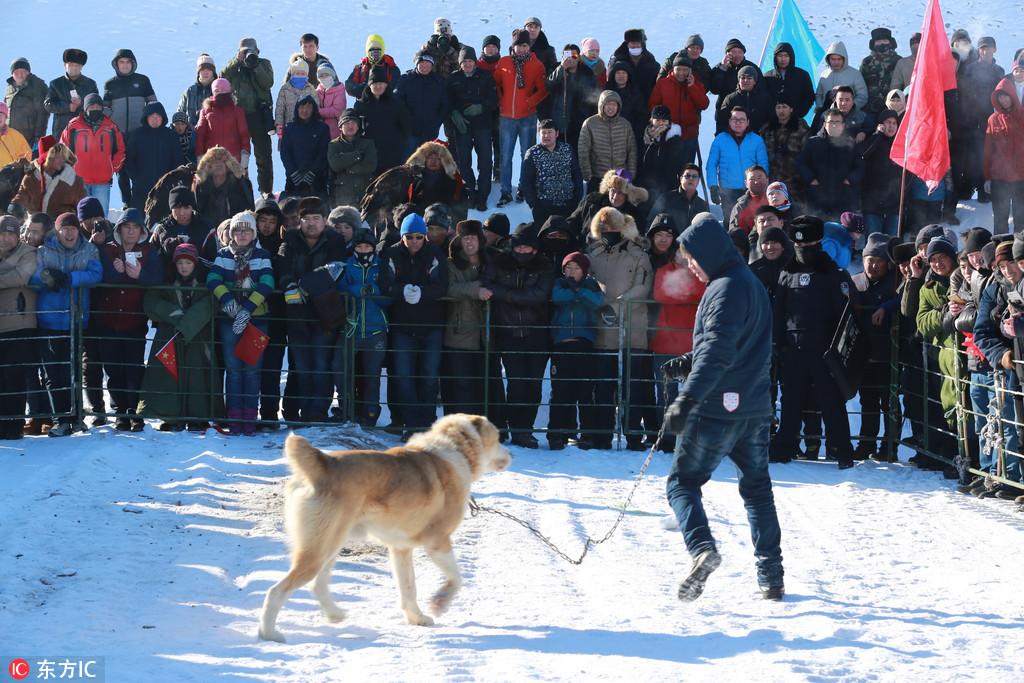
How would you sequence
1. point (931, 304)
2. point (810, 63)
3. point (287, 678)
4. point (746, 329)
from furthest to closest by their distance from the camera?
point (810, 63), point (931, 304), point (746, 329), point (287, 678)

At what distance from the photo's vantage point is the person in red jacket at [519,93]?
16.3 m

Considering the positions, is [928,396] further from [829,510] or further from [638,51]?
[638,51]

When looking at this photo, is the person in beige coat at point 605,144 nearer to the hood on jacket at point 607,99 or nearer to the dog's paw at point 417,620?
the hood on jacket at point 607,99

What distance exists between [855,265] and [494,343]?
5.93 metres

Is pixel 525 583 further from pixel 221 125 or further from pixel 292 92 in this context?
pixel 292 92

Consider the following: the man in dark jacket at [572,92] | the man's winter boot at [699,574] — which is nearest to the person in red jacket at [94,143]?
the man in dark jacket at [572,92]

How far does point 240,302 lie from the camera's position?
36.8 ft

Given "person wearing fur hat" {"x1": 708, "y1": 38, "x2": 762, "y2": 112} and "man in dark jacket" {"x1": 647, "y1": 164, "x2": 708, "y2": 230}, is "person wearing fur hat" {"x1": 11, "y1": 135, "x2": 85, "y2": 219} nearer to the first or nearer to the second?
"man in dark jacket" {"x1": 647, "y1": 164, "x2": 708, "y2": 230}

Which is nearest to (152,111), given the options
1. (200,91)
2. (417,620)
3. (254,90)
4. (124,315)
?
(200,91)

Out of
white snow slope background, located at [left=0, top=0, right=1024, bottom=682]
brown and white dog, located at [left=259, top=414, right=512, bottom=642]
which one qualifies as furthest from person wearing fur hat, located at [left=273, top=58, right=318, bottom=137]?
brown and white dog, located at [left=259, top=414, right=512, bottom=642]

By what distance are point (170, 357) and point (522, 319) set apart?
10.2ft

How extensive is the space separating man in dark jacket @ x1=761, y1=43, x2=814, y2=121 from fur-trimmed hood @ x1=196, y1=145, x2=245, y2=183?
6.46m

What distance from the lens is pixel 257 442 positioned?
438 inches

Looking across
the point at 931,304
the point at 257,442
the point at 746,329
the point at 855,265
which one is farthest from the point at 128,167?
the point at 746,329
